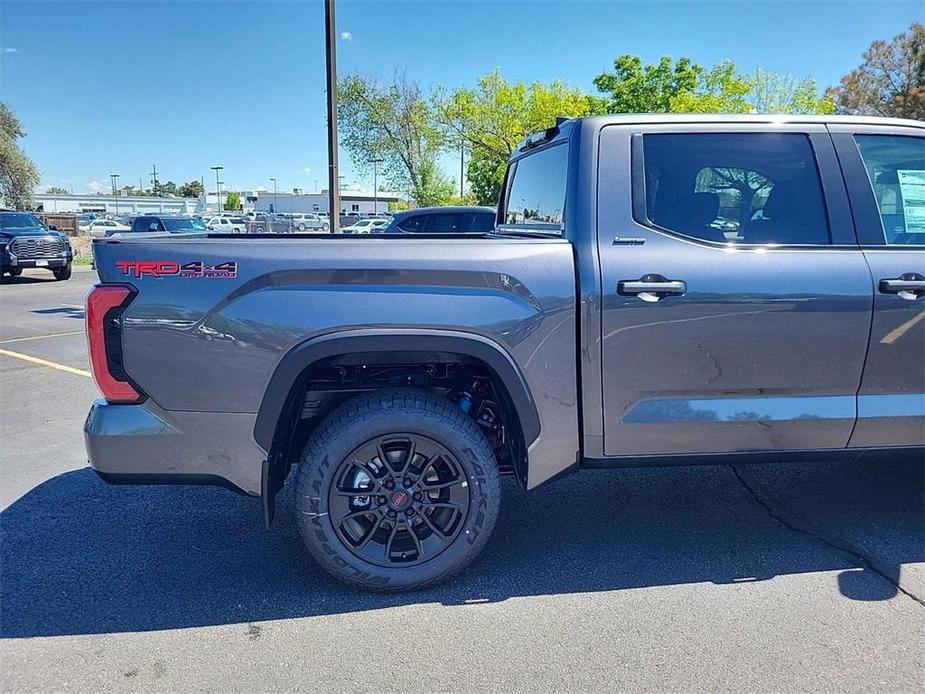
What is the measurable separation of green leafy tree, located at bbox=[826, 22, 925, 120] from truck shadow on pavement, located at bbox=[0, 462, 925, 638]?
3895cm

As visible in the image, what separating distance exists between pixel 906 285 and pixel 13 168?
180ft

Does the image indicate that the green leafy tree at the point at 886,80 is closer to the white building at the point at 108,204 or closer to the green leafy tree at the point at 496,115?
the green leafy tree at the point at 496,115

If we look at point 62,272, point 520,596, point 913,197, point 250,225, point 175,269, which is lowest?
point 520,596

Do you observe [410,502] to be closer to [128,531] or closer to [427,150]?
[128,531]

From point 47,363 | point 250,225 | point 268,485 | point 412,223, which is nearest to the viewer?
point 268,485

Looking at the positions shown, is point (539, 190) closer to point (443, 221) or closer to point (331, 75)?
point (331, 75)

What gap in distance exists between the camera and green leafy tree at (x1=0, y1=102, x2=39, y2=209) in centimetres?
4534

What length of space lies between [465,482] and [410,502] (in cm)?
26

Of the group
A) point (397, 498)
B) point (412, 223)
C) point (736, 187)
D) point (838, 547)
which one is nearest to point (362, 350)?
point (397, 498)

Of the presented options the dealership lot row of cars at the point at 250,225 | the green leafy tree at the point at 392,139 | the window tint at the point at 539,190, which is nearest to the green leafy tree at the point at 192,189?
the dealership lot row of cars at the point at 250,225

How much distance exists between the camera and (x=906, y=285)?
315 cm

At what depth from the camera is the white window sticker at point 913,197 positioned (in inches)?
132

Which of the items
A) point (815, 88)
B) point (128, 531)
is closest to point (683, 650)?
point (128, 531)

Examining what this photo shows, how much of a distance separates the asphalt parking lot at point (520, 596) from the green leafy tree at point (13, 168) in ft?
167
